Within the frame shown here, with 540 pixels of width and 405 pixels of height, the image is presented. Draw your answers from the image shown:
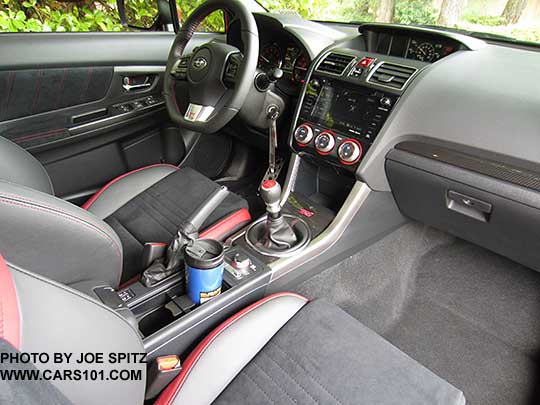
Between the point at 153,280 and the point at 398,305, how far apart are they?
94 cm

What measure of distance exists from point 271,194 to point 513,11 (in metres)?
1.02

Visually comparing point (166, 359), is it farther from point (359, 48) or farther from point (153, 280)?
point (359, 48)

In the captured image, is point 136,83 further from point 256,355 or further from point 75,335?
point 75,335

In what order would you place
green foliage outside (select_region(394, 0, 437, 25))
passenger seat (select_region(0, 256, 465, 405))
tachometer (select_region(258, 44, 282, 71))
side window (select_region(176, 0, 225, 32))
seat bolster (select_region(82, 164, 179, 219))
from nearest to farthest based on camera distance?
passenger seat (select_region(0, 256, 465, 405)) < seat bolster (select_region(82, 164, 179, 219)) < green foliage outside (select_region(394, 0, 437, 25)) < tachometer (select_region(258, 44, 282, 71)) < side window (select_region(176, 0, 225, 32))

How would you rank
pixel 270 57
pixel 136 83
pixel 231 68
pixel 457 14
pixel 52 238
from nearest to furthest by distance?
pixel 52 238
pixel 231 68
pixel 457 14
pixel 270 57
pixel 136 83

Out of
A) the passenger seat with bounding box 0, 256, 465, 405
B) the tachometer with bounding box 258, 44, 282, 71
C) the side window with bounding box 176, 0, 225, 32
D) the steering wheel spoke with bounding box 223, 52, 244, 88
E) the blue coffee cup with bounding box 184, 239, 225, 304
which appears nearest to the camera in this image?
the passenger seat with bounding box 0, 256, 465, 405

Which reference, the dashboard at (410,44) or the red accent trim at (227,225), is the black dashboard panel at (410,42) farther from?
the red accent trim at (227,225)

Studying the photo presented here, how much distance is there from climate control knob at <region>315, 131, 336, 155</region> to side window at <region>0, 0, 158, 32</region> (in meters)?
1.21

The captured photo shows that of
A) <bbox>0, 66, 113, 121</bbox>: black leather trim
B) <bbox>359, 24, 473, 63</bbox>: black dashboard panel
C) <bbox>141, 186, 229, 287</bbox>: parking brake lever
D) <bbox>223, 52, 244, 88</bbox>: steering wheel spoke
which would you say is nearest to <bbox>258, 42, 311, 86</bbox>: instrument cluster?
<bbox>359, 24, 473, 63</bbox>: black dashboard panel

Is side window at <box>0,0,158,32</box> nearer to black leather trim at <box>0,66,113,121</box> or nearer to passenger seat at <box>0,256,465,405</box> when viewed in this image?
black leather trim at <box>0,66,113,121</box>

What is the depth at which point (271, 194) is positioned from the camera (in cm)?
128

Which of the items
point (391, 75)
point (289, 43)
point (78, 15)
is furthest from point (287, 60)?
point (78, 15)

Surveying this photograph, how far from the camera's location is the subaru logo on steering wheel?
1.36 metres

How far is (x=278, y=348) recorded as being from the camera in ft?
3.36
